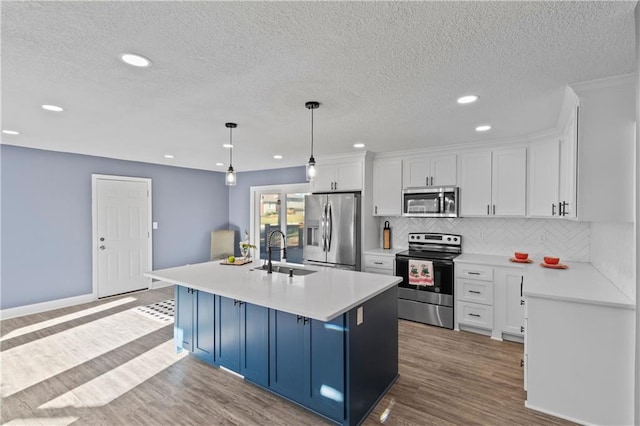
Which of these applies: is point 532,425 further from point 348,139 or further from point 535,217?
point 348,139

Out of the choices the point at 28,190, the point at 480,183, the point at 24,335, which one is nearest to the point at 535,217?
the point at 480,183

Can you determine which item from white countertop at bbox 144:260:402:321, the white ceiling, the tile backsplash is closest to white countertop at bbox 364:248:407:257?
the tile backsplash

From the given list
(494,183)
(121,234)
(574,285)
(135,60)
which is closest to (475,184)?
(494,183)

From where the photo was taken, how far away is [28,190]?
14.7 feet

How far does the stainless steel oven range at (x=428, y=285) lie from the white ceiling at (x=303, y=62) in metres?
1.74

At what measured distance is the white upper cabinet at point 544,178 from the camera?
11.6ft

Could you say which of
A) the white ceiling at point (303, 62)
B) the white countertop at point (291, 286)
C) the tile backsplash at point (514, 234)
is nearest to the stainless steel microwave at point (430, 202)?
the tile backsplash at point (514, 234)

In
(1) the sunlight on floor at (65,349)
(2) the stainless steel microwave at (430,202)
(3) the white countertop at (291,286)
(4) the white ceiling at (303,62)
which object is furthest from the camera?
(2) the stainless steel microwave at (430,202)

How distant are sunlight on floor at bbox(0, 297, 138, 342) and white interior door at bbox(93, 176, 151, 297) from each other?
429mm

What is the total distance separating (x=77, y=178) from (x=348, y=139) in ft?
14.3

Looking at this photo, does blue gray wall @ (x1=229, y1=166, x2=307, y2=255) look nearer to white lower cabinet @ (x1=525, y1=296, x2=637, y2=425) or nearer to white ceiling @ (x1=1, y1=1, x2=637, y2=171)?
white ceiling @ (x1=1, y1=1, x2=637, y2=171)

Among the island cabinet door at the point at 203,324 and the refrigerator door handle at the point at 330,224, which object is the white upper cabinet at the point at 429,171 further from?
the island cabinet door at the point at 203,324

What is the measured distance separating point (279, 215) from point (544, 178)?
4580mm

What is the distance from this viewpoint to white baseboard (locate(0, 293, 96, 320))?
4348mm
